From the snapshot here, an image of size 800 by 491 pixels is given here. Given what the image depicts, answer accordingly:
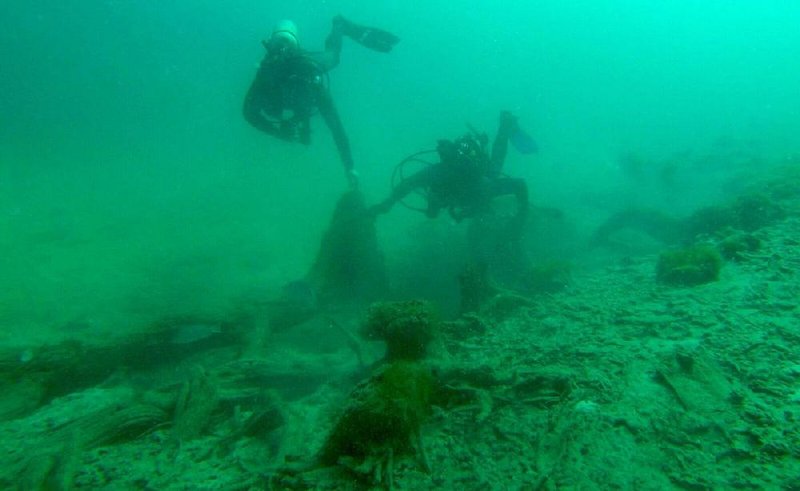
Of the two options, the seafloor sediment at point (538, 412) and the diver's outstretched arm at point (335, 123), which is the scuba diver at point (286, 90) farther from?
the seafloor sediment at point (538, 412)

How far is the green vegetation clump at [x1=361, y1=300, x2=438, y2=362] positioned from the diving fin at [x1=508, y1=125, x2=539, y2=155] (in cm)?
693

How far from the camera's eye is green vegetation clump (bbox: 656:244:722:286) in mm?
4404

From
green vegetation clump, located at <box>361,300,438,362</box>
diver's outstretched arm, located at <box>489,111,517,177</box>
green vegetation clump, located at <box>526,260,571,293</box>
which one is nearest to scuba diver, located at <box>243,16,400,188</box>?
diver's outstretched arm, located at <box>489,111,517,177</box>

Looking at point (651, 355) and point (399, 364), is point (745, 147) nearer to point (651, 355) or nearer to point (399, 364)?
point (651, 355)

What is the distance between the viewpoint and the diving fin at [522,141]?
9150mm

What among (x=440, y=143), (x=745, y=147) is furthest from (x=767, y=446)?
(x=745, y=147)

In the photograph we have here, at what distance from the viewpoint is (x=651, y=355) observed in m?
2.98

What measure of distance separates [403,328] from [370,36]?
333 inches

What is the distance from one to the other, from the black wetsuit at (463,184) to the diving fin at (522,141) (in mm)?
1855

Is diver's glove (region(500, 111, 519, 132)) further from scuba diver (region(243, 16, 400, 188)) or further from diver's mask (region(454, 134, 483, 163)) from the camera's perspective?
scuba diver (region(243, 16, 400, 188))

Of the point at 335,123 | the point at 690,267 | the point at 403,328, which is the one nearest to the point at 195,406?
the point at 403,328

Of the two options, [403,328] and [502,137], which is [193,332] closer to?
[403,328]

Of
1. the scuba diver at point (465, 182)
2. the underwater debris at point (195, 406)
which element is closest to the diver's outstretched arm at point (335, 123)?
the scuba diver at point (465, 182)

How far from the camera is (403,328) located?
317 centimetres
